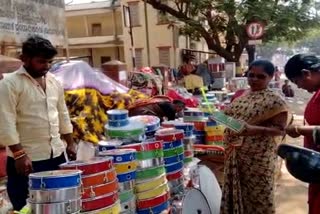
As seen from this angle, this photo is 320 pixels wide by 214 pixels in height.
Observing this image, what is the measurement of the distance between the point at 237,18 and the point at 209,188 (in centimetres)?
1214

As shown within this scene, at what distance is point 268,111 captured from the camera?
10.3ft

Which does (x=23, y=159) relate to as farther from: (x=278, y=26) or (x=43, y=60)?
(x=278, y=26)

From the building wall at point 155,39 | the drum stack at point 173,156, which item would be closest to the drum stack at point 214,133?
the drum stack at point 173,156

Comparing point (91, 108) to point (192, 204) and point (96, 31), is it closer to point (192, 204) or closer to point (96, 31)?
point (192, 204)

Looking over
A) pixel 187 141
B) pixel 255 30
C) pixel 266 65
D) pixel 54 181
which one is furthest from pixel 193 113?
pixel 255 30

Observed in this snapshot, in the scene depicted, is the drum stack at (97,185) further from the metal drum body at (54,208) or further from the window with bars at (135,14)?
the window with bars at (135,14)

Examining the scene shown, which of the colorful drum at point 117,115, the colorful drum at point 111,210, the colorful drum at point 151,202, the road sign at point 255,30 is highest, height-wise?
the road sign at point 255,30

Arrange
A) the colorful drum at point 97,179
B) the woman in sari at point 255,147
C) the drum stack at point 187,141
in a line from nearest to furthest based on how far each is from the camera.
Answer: the colorful drum at point 97,179 < the woman in sari at point 255,147 < the drum stack at point 187,141

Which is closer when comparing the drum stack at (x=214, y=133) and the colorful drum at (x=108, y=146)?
the colorful drum at (x=108, y=146)

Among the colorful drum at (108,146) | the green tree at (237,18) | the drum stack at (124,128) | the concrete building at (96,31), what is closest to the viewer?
the colorful drum at (108,146)

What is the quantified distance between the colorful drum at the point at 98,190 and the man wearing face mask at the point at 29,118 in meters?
0.60

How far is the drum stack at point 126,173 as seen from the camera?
262cm

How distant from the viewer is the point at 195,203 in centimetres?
316

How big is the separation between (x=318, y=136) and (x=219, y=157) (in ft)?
7.79
